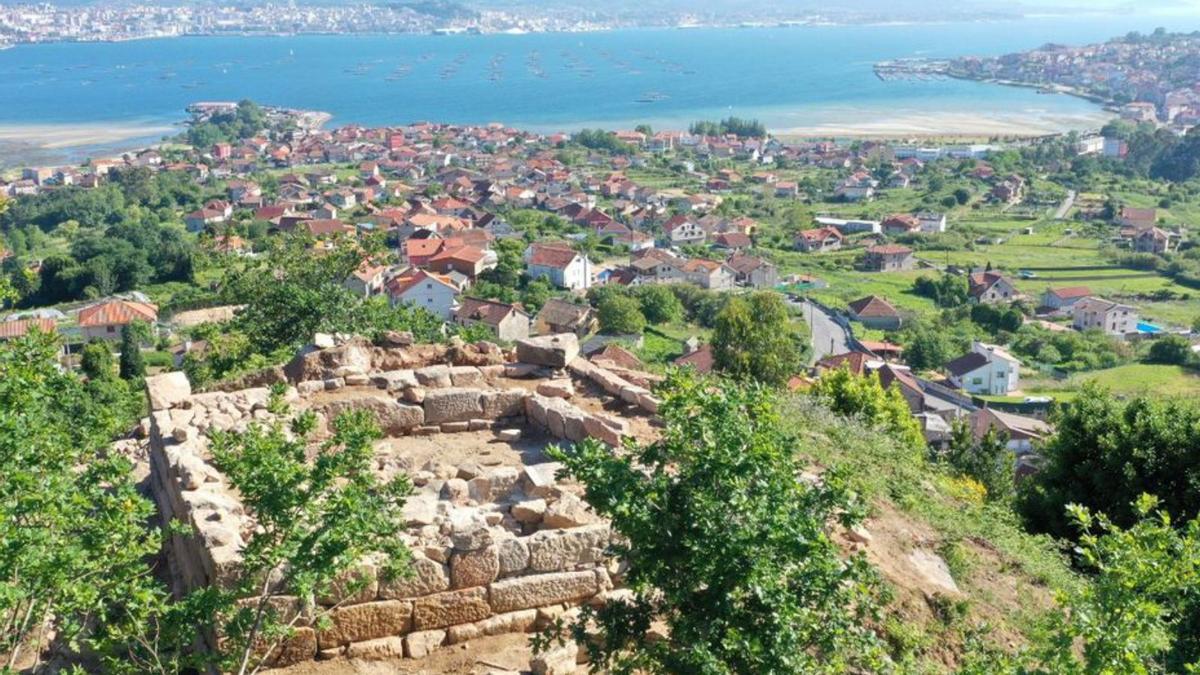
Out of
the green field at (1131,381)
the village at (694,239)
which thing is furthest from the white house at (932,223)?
the green field at (1131,381)

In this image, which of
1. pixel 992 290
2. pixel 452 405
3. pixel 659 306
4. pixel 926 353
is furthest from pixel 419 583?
pixel 992 290

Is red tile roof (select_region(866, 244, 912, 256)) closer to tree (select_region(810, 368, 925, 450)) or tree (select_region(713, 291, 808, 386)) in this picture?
tree (select_region(713, 291, 808, 386))

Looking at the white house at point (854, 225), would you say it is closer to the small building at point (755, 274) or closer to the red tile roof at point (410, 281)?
the small building at point (755, 274)

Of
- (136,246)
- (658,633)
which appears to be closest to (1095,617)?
(658,633)

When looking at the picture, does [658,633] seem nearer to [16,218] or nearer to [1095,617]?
[1095,617]

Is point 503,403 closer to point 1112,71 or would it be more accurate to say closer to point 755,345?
point 755,345

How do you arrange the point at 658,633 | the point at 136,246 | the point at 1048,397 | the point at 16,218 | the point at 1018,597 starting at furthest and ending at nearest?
the point at 16,218 → the point at 136,246 → the point at 1048,397 → the point at 1018,597 → the point at 658,633
